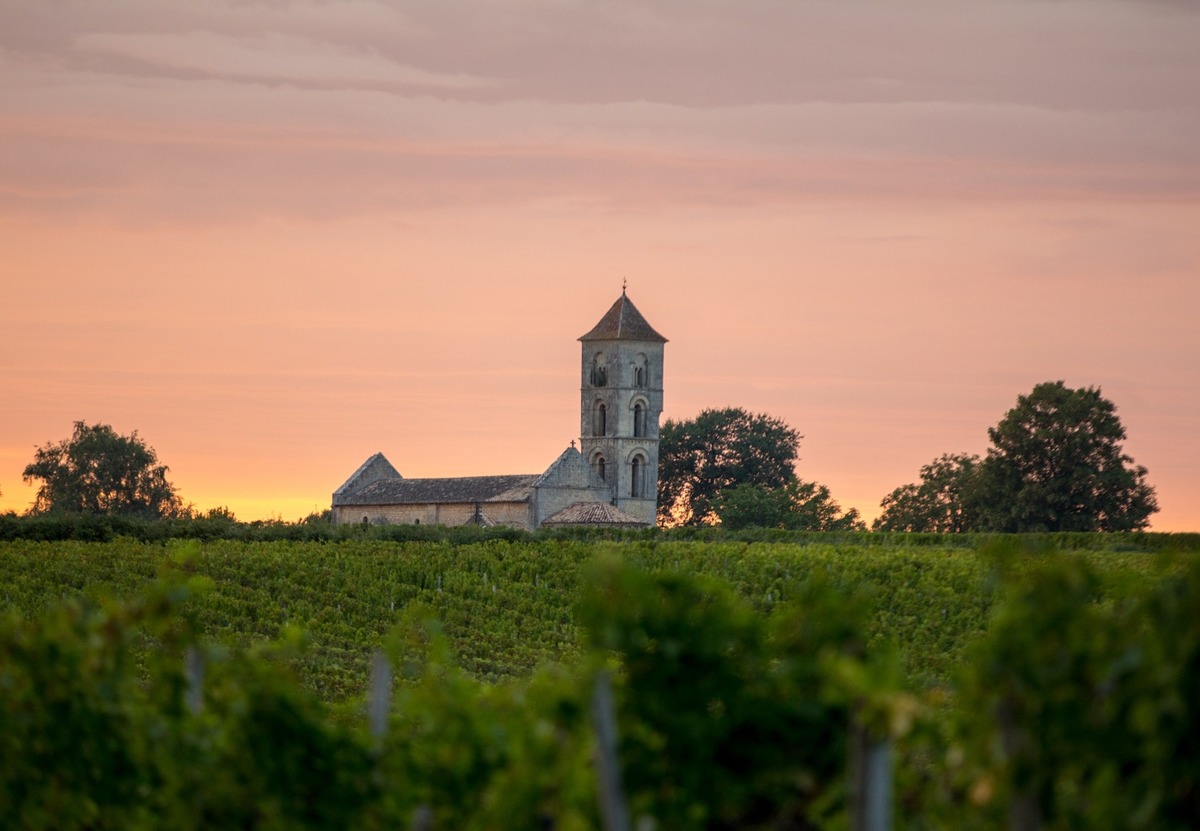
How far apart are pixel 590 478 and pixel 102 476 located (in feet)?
97.6

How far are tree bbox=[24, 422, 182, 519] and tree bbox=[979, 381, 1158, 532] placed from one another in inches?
1785

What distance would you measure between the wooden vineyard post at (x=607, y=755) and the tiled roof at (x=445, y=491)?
219ft

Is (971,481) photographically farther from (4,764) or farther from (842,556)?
(4,764)

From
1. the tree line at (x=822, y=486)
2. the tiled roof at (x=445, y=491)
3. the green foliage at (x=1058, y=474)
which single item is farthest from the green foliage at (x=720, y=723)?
the tiled roof at (x=445, y=491)

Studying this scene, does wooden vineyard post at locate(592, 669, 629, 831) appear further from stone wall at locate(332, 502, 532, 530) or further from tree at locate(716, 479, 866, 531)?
tree at locate(716, 479, 866, 531)

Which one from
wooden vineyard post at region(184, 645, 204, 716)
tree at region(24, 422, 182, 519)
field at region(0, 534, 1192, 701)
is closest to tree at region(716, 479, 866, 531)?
tree at region(24, 422, 182, 519)

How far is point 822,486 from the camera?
291ft

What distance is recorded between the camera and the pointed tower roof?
278 ft

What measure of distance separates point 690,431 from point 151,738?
9242cm

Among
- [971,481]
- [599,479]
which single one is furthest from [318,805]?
[599,479]

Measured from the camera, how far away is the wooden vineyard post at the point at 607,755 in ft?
13.9

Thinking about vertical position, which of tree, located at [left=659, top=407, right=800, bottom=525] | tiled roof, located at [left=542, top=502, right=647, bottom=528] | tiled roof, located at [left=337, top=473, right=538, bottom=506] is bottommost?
tiled roof, located at [left=542, top=502, right=647, bottom=528]

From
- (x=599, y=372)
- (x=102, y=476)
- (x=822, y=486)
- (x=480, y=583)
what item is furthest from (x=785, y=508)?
(x=480, y=583)

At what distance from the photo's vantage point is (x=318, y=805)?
5582 mm
